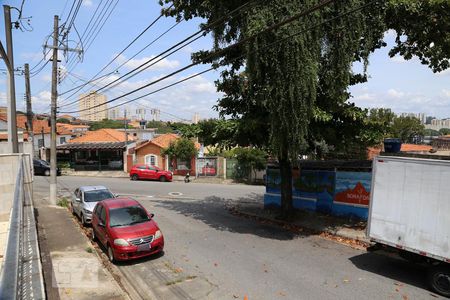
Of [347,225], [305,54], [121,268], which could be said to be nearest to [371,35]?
[305,54]

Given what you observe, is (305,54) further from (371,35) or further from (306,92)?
(371,35)

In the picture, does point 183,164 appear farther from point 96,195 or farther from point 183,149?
point 96,195

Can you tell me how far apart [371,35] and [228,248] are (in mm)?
8935

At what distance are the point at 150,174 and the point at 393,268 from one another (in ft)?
97.9

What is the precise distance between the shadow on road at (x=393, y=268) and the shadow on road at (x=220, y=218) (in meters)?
3.23

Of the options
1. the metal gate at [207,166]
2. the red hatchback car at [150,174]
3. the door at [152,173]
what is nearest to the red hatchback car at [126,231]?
the red hatchback car at [150,174]

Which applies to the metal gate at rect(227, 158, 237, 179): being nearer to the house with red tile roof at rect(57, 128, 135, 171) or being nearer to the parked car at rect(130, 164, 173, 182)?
the parked car at rect(130, 164, 173, 182)

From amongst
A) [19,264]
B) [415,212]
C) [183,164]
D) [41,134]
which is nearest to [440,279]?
[415,212]

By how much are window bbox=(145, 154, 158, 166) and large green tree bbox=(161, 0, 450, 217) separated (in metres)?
28.8

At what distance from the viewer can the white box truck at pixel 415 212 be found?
852cm

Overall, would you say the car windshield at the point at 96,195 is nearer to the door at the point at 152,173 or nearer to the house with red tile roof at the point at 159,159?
the door at the point at 152,173

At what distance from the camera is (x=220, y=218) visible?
1777cm

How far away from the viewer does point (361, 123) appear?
14.6 meters

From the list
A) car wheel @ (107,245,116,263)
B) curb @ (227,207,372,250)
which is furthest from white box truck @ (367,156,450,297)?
car wheel @ (107,245,116,263)
